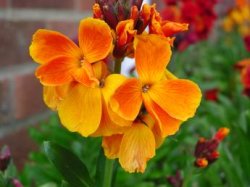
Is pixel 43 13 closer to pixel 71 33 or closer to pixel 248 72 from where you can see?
pixel 71 33

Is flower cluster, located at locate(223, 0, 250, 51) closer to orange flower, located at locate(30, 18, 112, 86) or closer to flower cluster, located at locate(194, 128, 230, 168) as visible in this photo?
flower cluster, located at locate(194, 128, 230, 168)

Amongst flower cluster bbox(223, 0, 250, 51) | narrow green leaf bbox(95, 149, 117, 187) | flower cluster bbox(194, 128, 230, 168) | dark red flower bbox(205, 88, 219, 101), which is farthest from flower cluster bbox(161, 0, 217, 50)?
flower cluster bbox(223, 0, 250, 51)

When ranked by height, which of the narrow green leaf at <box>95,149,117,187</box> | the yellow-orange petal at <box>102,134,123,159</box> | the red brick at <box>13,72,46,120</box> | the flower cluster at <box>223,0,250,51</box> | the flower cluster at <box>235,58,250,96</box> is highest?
the yellow-orange petal at <box>102,134,123,159</box>

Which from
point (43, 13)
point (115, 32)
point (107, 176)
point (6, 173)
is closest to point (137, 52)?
point (115, 32)

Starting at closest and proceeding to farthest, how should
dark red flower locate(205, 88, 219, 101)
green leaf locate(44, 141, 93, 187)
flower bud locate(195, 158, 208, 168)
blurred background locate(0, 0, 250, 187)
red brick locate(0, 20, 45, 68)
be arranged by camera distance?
green leaf locate(44, 141, 93, 187) → flower bud locate(195, 158, 208, 168) → blurred background locate(0, 0, 250, 187) → red brick locate(0, 20, 45, 68) → dark red flower locate(205, 88, 219, 101)

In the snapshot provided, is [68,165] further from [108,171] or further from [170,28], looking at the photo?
[170,28]

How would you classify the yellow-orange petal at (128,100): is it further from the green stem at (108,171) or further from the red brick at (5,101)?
the red brick at (5,101)

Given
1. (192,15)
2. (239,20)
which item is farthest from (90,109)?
(239,20)

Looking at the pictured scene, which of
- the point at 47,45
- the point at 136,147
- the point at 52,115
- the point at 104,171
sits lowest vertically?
the point at 52,115
